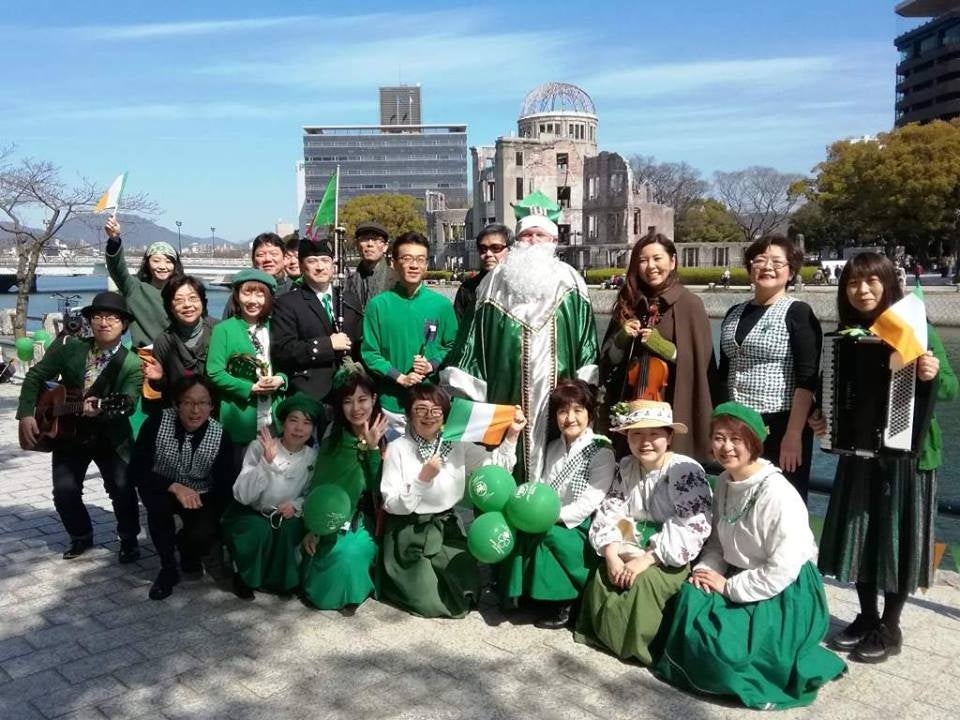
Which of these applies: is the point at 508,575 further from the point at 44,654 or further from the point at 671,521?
the point at 44,654

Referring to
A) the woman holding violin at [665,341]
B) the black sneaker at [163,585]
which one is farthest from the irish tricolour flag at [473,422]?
the black sneaker at [163,585]

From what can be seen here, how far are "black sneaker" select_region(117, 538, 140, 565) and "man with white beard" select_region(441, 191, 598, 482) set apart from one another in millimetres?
2296

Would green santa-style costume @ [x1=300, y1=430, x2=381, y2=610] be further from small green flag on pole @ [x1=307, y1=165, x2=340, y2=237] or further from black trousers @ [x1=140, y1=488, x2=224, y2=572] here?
small green flag on pole @ [x1=307, y1=165, x2=340, y2=237]

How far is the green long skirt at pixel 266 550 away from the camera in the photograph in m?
4.52

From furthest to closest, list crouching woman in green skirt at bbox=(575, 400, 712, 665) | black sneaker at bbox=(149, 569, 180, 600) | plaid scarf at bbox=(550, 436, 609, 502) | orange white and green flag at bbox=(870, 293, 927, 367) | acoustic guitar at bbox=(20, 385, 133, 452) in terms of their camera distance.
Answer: acoustic guitar at bbox=(20, 385, 133, 452) → black sneaker at bbox=(149, 569, 180, 600) → plaid scarf at bbox=(550, 436, 609, 502) → crouching woman in green skirt at bbox=(575, 400, 712, 665) → orange white and green flag at bbox=(870, 293, 927, 367)

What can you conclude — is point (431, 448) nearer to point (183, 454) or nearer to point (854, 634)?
point (183, 454)

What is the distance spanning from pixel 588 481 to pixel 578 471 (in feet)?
0.24

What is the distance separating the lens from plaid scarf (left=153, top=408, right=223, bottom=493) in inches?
185

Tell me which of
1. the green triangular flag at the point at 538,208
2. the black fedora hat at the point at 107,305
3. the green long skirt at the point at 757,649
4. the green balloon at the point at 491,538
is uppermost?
the green triangular flag at the point at 538,208

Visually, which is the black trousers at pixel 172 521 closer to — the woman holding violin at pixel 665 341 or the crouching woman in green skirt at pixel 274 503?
the crouching woman in green skirt at pixel 274 503

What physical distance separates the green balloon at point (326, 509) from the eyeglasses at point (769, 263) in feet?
7.64

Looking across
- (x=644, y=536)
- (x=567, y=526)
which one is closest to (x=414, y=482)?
(x=567, y=526)

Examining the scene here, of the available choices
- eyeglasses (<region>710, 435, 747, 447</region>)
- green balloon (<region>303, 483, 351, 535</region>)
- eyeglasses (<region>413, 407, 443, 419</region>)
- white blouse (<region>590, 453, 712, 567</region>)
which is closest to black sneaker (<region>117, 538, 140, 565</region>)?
green balloon (<region>303, 483, 351, 535</region>)

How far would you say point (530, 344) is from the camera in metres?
4.53
